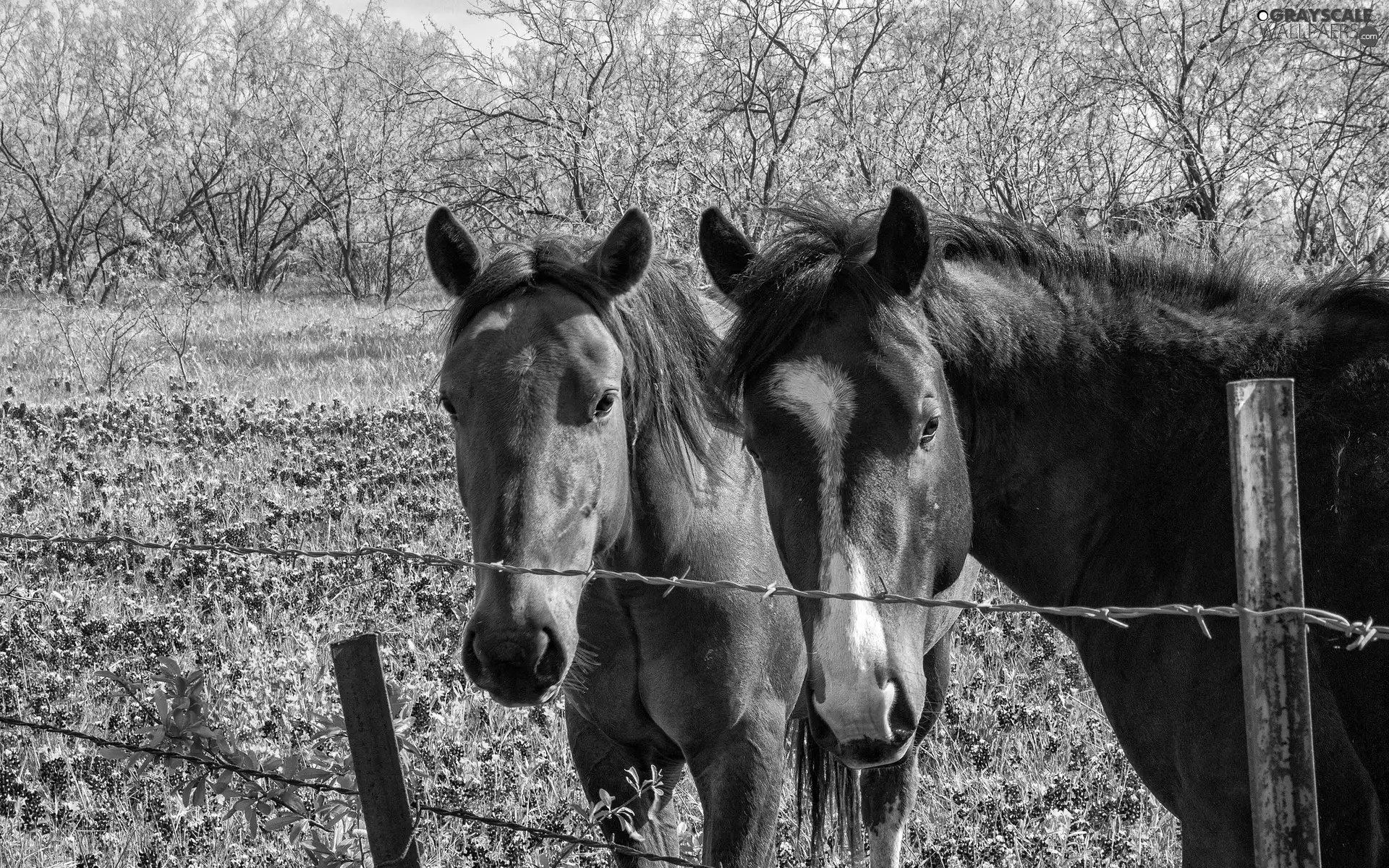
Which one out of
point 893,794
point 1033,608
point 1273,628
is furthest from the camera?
point 893,794

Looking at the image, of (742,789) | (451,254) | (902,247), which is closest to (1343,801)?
(902,247)

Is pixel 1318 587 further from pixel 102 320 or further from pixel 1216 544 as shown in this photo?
pixel 102 320

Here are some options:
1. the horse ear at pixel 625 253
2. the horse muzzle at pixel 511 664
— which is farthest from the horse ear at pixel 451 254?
the horse muzzle at pixel 511 664

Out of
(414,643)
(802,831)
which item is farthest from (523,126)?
(802,831)

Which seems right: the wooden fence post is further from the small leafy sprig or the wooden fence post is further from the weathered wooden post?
the weathered wooden post

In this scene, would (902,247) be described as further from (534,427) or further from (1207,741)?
(1207,741)

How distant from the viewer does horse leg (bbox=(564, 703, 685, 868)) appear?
12.0ft

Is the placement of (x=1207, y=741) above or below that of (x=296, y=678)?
above

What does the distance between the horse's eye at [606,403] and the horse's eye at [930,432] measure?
3.18ft

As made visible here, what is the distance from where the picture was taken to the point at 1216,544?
8.31 feet

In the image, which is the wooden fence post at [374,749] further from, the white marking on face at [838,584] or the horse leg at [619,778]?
the horse leg at [619,778]

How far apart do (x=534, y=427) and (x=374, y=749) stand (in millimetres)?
967

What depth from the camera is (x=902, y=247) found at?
8.66ft

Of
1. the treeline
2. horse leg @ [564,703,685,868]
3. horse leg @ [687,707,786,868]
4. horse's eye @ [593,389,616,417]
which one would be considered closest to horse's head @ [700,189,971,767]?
horse's eye @ [593,389,616,417]
